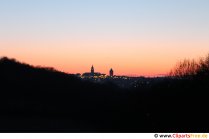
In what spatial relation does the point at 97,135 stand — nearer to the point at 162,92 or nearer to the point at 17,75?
the point at 162,92

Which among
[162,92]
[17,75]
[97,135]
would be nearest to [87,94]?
[17,75]

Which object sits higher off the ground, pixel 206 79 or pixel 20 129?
pixel 206 79

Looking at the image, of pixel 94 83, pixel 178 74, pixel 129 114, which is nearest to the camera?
pixel 129 114

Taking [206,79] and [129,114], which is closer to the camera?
[129,114]

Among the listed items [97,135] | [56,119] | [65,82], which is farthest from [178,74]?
[97,135]

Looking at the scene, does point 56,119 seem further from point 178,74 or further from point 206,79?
point 178,74

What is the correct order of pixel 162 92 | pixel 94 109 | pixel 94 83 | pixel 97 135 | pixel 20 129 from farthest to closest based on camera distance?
pixel 94 83 < pixel 94 109 < pixel 162 92 < pixel 20 129 < pixel 97 135
